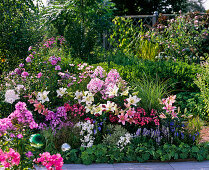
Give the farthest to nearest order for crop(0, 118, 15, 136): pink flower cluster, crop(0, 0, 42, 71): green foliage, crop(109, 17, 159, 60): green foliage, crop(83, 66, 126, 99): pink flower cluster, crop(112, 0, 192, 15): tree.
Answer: crop(112, 0, 192, 15): tree → crop(109, 17, 159, 60): green foliage → crop(0, 0, 42, 71): green foliage → crop(83, 66, 126, 99): pink flower cluster → crop(0, 118, 15, 136): pink flower cluster

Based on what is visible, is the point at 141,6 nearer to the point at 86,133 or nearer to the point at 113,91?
the point at 113,91

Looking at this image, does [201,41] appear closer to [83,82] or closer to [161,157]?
[83,82]

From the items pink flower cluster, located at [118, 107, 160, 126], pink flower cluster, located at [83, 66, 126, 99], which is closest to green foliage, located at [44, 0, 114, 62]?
pink flower cluster, located at [83, 66, 126, 99]

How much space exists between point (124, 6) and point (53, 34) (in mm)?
8473

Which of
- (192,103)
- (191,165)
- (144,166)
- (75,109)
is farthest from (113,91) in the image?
(192,103)

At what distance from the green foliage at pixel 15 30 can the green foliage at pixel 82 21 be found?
4.90 ft

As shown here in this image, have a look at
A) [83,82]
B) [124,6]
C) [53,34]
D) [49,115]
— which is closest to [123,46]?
[53,34]

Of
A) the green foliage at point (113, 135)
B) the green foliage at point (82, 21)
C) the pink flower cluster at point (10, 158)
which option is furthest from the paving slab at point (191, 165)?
the green foliage at point (82, 21)

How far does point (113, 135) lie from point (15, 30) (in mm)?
3520

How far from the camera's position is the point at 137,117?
360 centimetres

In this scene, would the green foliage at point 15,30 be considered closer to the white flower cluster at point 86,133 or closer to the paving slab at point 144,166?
the white flower cluster at point 86,133

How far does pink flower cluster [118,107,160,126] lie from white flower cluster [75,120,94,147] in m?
0.43

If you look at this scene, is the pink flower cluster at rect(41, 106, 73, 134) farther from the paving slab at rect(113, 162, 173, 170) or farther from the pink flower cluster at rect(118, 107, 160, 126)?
the paving slab at rect(113, 162, 173, 170)

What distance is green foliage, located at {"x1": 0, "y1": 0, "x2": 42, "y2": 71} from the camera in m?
5.55
